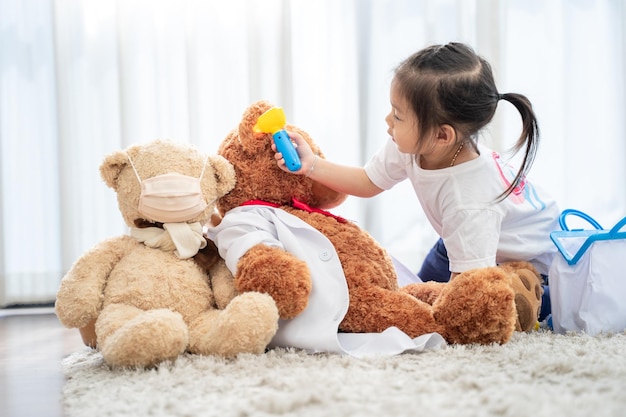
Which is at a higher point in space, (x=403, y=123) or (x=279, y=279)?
(x=403, y=123)

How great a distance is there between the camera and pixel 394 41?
6.33ft

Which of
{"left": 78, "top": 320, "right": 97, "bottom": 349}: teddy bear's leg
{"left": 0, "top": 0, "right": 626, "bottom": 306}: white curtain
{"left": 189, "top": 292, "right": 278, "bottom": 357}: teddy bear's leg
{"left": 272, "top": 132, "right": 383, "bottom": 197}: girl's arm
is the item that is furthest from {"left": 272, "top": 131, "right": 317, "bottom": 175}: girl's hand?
{"left": 0, "top": 0, "right": 626, "bottom": 306}: white curtain

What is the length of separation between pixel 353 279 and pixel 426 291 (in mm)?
189

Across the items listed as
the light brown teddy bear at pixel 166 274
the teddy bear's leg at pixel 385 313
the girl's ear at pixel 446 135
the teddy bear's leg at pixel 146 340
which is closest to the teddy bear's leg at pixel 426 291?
the teddy bear's leg at pixel 385 313

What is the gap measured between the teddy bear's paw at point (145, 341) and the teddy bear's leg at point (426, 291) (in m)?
0.47

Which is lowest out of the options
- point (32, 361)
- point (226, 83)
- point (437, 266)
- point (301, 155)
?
point (32, 361)

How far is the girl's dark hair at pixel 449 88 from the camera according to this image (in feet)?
3.80

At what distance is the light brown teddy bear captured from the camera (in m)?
0.98

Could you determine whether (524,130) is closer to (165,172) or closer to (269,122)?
(269,122)

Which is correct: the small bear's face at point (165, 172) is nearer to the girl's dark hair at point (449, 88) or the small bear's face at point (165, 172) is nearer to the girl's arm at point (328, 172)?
the girl's arm at point (328, 172)

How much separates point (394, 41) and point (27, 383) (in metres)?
1.34

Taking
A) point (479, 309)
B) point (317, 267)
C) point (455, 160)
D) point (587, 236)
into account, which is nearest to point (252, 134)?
point (317, 267)

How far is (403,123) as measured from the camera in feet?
3.92

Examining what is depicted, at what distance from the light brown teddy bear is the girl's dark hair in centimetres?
34
